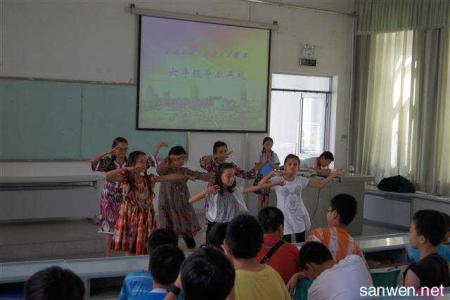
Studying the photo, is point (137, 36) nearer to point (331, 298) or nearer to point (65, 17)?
point (65, 17)

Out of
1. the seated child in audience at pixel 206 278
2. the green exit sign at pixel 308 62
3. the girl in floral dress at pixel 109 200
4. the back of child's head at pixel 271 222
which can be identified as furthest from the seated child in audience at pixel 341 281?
the green exit sign at pixel 308 62

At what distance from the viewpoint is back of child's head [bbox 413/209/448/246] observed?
8.37ft

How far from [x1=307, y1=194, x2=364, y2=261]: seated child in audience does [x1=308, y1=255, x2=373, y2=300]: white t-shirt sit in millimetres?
446

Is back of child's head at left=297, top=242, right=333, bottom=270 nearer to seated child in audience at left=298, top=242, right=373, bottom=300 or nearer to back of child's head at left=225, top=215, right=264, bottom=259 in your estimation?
seated child in audience at left=298, top=242, right=373, bottom=300

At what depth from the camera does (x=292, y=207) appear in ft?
15.0

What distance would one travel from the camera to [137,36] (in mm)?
7055

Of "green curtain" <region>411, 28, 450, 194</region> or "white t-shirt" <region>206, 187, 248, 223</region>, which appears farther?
"green curtain" <region>411, 28, 450, 194</region>

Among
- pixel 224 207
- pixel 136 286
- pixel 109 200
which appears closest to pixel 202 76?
pixel 109 200

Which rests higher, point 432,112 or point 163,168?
point 432,112

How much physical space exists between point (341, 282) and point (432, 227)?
2.03 ft

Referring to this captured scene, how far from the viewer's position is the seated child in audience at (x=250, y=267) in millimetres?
1956

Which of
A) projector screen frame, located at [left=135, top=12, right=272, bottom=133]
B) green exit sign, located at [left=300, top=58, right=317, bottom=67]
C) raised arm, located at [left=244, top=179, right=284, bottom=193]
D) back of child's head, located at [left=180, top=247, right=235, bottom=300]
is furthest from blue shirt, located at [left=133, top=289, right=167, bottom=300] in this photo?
green exit sign, located at [left=300, top=58, right=317, bottom=67]

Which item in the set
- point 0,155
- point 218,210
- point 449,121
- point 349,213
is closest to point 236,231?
point 349,213

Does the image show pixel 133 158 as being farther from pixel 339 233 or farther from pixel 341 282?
pixel 341 282
